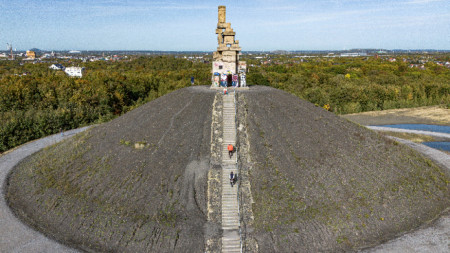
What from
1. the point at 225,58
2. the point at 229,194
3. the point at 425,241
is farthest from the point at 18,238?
the point at 425,241

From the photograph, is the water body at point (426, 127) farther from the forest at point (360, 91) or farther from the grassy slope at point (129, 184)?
the grassy slope at point (129, 184)

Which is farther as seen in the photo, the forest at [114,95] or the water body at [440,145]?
the forest at [114,95]

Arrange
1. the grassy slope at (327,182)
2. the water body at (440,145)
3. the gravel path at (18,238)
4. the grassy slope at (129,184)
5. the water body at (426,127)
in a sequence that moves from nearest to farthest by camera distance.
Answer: the gravel path at (18,238)
the grassy slope at (129,184)
the grassy slope at (327,182)
the water body at (440,145)
the water body at (426,127)

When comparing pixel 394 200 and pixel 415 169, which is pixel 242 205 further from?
pixel 415 169

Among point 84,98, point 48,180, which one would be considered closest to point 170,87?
point 84,98

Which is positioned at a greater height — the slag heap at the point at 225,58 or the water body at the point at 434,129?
the slag heap at the point at 225,58

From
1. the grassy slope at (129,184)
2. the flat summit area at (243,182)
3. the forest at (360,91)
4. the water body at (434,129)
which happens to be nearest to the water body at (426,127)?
the water body at (434,129)
